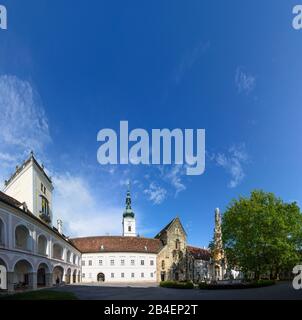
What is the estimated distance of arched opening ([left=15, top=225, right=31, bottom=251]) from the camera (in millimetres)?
30047

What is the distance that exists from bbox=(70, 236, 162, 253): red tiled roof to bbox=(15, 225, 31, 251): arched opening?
124ft

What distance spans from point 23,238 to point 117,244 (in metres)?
39.0

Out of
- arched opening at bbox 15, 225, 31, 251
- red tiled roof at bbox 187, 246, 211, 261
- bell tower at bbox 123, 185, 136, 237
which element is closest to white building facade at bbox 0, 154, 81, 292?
arched opening at bbox 15, 225, 31, 251

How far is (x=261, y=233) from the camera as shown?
124ft

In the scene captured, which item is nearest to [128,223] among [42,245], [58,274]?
[58,274]

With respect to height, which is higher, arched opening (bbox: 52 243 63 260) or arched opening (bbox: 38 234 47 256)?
arched opening (bbox: 38 234 47 256)

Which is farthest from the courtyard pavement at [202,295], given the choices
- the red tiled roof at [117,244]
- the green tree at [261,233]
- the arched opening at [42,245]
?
the red tiled roof at [117,244]

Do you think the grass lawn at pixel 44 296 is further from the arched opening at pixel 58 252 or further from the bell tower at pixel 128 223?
the bell tower at pixel 128 223

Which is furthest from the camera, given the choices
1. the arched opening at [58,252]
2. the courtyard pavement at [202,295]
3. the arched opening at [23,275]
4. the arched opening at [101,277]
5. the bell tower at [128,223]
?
the bell tower at [128,223]

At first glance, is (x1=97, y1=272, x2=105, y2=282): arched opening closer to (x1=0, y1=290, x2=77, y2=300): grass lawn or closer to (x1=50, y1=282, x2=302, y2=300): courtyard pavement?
(x1=50, y1=282, x2=302, y2=300): courtyard pavement

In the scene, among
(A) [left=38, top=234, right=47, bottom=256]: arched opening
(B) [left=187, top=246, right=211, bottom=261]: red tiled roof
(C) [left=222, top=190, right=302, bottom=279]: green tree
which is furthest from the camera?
(B) [left=187, top=246, right=211, bottom=261]: red tiled roof

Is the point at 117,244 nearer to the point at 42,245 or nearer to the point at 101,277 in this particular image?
the point at 101,277

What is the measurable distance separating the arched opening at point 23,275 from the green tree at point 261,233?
2257 centimetres

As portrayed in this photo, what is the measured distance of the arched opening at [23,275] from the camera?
2967cm
